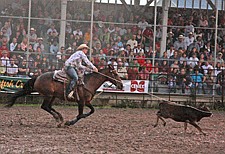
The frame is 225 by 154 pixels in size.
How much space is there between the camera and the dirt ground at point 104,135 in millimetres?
9438

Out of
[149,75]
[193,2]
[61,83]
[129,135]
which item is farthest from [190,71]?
[129,135]

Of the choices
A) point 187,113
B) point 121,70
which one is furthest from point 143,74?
point 187,113

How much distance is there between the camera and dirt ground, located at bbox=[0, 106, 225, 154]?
9.44 meters

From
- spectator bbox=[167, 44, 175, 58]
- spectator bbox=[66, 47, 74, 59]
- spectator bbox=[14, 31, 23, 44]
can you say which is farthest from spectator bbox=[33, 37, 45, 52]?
spectator bbox=[167, 44, 175, 58]

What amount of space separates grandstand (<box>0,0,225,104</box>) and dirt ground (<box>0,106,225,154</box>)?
12.5 ft

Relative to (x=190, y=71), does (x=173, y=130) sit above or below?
below

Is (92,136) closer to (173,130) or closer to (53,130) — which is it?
(53,130)

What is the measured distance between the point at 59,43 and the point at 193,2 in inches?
274

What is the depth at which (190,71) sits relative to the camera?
67.2 ft

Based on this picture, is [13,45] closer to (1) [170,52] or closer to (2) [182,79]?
(1) [170,52]

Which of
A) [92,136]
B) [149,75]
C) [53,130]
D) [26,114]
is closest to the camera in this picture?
[92,136]

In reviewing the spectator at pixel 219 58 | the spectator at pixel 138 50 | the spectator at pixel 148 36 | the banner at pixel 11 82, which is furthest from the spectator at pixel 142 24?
the banner at pixel 11 82

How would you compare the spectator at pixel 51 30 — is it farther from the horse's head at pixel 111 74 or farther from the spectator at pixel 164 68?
the horse's head at pixel 111 74

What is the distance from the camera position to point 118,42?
20969mm
